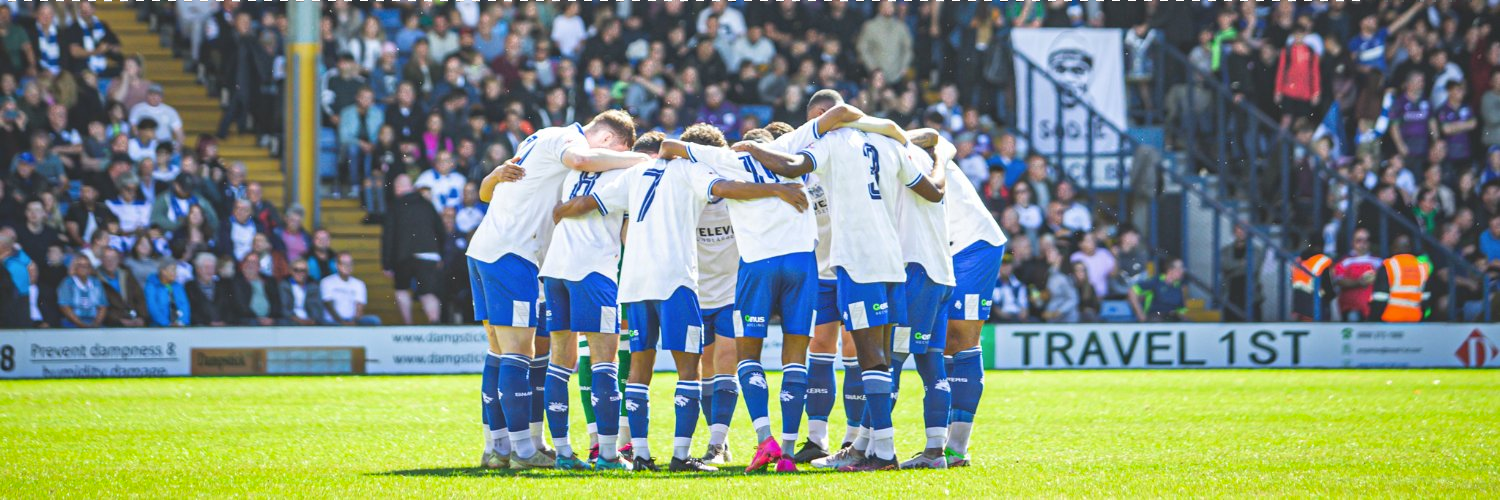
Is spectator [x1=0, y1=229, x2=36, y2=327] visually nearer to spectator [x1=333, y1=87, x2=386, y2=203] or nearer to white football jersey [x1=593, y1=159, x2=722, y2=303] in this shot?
spectator [x1=333, y1=87, x2=386, y2=203]

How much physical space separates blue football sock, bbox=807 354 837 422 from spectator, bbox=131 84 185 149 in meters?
15.7

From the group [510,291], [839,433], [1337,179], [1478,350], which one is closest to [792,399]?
[510,291]

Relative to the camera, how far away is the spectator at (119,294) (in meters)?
20.8

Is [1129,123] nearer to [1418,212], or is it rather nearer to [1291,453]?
[1418,212]

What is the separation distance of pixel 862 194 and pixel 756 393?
1.29 meters

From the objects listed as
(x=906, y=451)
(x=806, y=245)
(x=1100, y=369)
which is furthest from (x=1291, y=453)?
(x=1100, y=369)

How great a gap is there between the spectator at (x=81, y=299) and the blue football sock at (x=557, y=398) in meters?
12.7

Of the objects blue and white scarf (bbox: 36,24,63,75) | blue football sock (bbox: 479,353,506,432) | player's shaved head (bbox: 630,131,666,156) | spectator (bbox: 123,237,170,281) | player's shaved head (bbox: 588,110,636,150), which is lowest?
blue football sock (bbox: 479,353,506,432)

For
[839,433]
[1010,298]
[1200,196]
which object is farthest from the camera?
[1200,196]

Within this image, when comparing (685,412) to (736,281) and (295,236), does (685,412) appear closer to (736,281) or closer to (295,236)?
(736,281)

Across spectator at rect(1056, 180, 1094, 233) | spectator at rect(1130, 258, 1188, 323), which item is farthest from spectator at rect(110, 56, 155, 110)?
spectator at rect(1130, 258, 1188, 323)

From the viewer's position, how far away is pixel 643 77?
947 inches

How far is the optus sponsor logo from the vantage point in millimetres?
21406

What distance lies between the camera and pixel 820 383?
32.1ft
